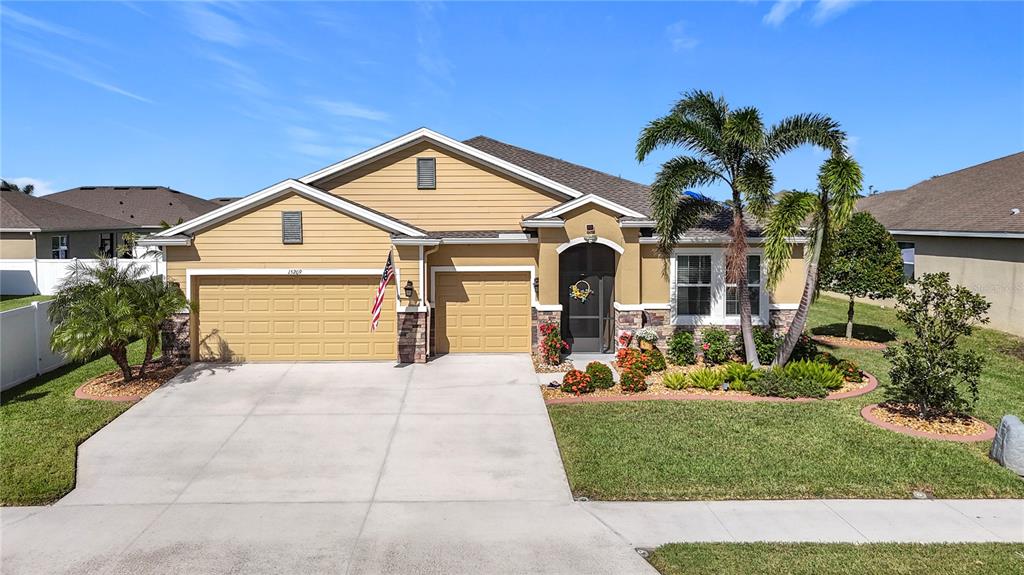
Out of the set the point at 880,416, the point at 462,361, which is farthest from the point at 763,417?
the point at 462,361

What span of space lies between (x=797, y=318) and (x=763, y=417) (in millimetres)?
3088

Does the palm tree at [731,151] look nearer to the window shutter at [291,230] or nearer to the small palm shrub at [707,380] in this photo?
the small palm shrub at [707,380]

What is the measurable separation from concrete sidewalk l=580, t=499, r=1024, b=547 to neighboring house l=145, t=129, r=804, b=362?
25.6 feet

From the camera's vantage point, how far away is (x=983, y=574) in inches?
220

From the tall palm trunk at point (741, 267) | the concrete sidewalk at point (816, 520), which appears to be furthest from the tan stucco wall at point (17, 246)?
the concrete sidewalk at point (816, 520)

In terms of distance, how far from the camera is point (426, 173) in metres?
15.8

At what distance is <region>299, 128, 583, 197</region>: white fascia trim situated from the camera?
50.9 feet

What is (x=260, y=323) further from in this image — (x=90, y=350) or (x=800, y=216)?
(x=800, y=216)

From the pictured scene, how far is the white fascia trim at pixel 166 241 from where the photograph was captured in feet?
43.7

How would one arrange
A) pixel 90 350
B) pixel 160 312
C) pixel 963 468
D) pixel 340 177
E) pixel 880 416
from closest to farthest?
pixel 963 468 → pixel 880 416 → pixel 90 350 → pixel 160 312 → pixel 340 177

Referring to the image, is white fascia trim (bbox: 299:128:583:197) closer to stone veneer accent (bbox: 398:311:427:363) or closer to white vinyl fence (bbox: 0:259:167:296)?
stone veneer accent (bbox: 398:311:427:363)

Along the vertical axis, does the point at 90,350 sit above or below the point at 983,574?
above

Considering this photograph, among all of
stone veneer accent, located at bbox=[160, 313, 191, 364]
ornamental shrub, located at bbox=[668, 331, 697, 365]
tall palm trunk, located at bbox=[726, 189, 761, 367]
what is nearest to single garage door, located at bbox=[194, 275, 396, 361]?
stone veneer accent, located at bbox=[160, 313, 191, 364]

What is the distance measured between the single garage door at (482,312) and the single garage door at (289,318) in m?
1.54
